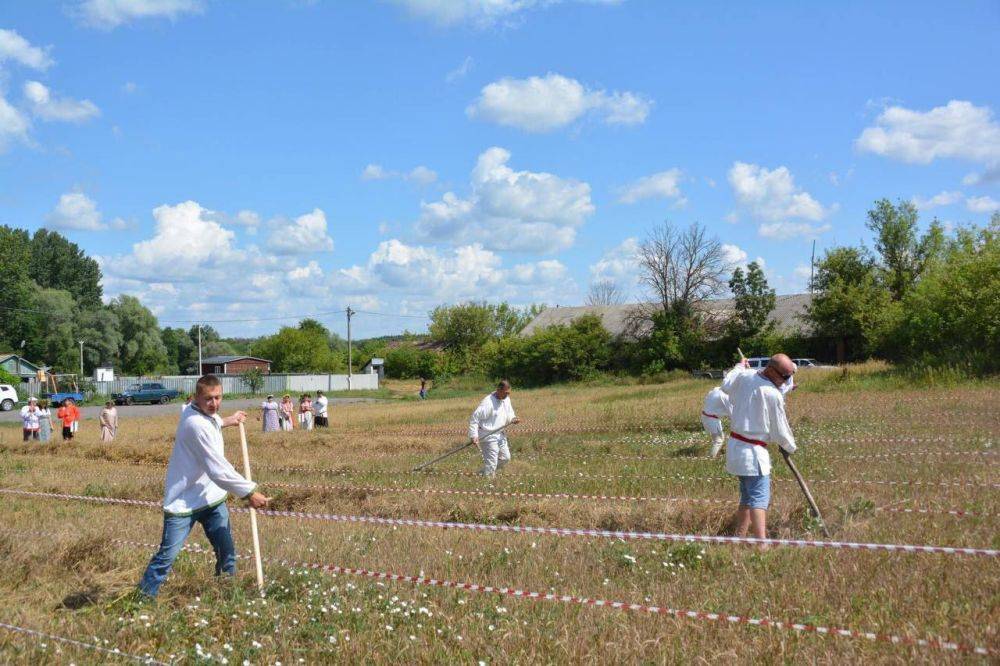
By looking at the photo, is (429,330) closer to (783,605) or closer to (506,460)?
(506,460)

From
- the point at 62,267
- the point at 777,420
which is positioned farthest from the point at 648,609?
the point at 62,267

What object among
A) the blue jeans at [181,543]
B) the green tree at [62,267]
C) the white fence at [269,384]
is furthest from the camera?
the green tree at [62,267]

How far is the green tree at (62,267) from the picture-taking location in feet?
335

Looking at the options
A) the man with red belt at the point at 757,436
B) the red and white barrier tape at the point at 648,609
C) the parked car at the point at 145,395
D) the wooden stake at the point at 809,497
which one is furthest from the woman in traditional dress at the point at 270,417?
the parked car at the point at 145,395

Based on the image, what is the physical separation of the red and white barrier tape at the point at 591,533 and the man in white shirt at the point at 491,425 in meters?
3.33

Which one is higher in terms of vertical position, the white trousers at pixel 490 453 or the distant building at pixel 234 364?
the distant building at pixel 234 364

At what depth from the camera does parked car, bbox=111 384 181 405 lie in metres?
55.0

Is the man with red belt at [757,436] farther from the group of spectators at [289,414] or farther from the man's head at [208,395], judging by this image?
the group of spectators at [289,414]

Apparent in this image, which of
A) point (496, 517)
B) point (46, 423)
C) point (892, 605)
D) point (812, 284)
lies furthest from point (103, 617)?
point (812, 284)

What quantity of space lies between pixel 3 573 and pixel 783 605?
19.7 feet

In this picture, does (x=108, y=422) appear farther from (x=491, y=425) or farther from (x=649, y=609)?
(x=649, y=609)

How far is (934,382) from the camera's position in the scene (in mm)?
26719

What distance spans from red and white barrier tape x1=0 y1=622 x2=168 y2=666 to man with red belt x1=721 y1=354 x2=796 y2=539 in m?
4.82

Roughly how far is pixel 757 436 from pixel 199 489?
15.3ft
